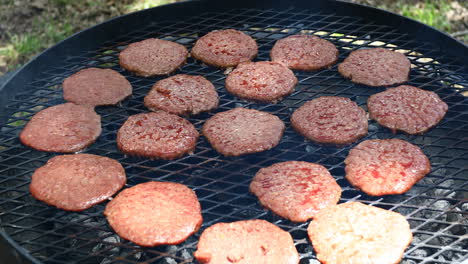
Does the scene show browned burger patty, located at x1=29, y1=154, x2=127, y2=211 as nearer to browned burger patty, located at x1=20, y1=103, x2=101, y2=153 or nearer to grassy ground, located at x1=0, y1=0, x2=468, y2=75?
browned burger patty, located at x1=20, y1=103, x2=101, y2=153

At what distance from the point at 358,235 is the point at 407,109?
104 cm

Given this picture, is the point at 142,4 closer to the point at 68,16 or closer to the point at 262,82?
the point at 68,16

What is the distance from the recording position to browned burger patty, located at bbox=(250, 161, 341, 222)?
7.97 ft

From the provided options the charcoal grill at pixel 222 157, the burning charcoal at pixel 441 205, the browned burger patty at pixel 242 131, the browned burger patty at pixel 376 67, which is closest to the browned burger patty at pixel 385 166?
the charcoal grill at pixel 222 157

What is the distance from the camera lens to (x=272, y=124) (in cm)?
290

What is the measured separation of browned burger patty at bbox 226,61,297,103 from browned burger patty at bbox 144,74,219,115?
0.16 meters

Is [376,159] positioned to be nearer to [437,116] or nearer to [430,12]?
[437,116]

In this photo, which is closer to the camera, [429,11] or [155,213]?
[155,213]

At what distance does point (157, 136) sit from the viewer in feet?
9.35

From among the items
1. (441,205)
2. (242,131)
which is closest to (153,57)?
(242,131)

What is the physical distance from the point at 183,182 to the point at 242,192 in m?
0.33

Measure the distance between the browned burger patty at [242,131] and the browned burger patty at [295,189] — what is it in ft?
0.55

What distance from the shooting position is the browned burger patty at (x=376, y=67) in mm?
3225

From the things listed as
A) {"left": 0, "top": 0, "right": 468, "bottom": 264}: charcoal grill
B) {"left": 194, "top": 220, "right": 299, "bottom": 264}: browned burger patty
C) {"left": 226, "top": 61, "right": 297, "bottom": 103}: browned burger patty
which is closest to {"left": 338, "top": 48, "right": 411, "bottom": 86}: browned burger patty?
{"left": 0, "top": 0, "right": 468, "bottom": 264}: charcoal grill
